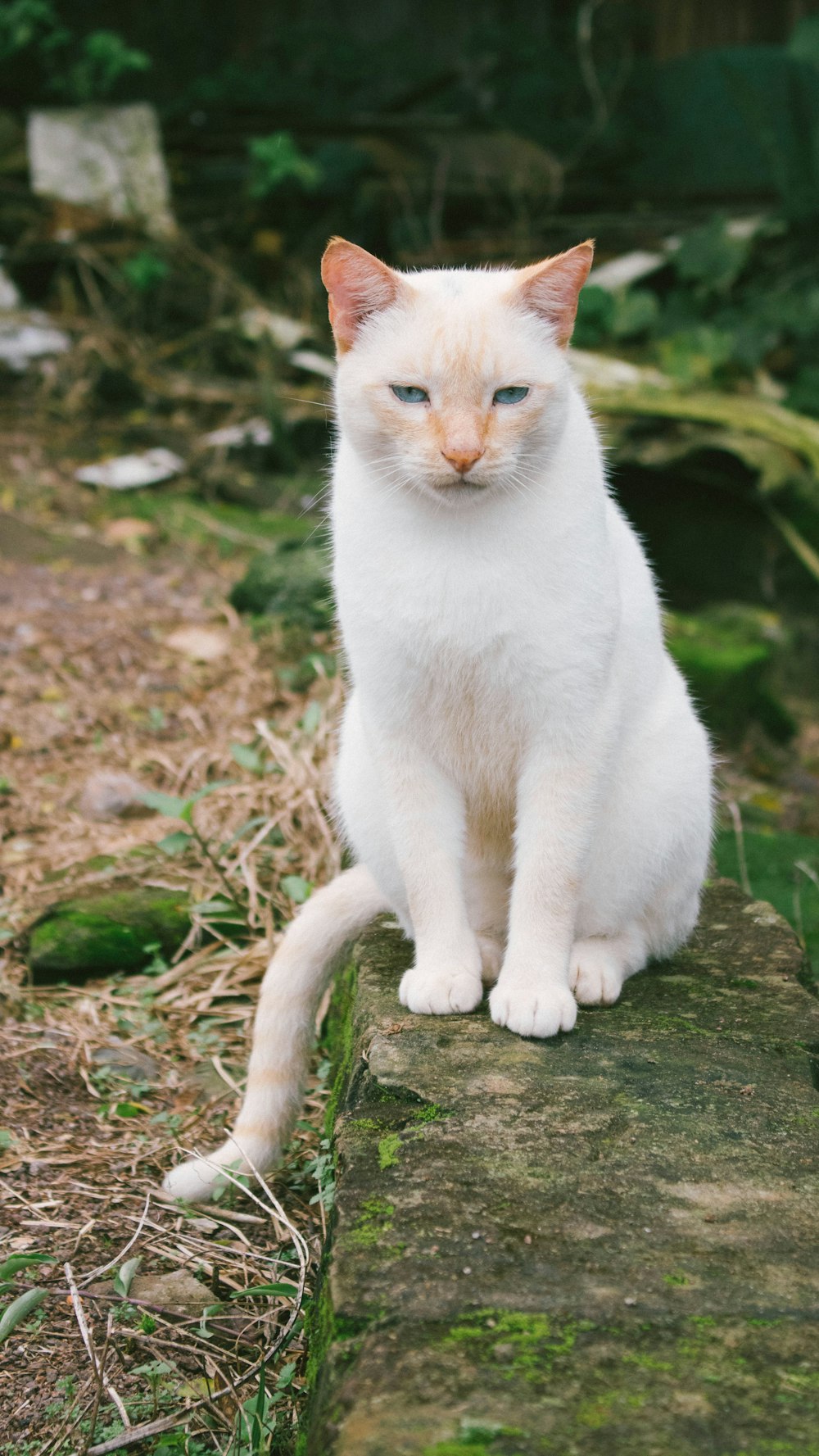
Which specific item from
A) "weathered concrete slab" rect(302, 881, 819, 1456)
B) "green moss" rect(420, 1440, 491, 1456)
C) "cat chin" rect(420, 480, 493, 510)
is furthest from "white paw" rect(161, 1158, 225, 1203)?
"cat chin" rect(420, 480, 493, 510)

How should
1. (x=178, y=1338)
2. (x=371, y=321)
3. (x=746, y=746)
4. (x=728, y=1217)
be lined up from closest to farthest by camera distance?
(x=728, y=1217) < (x=178, y=1338) < (x=371, y=321) < (x=746, y=746)

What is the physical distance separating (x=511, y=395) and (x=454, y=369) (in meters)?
0.11

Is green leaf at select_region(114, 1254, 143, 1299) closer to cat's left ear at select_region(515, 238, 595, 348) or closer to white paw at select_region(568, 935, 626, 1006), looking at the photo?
white paw at select_region(568, 935, 626, 1006)

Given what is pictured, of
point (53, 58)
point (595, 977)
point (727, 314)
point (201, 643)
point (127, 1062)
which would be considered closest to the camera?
point (595, 977)

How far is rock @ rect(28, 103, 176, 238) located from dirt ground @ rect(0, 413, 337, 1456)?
2.37m

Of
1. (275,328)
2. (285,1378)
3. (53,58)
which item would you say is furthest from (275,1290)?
(53,58)

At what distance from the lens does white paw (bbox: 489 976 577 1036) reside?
2.05 meters

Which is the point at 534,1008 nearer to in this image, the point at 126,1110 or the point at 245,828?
the point at 126,1110

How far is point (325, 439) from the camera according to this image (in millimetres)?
6488

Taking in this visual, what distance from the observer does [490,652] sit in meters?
2.05

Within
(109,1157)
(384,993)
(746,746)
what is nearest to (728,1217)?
(384,993)

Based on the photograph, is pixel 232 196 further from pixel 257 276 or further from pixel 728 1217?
pixel 728 1217

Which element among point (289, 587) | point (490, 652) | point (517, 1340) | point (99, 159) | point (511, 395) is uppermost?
point (511, 395)

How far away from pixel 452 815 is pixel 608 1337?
3.28ft
